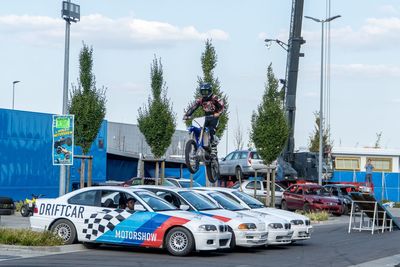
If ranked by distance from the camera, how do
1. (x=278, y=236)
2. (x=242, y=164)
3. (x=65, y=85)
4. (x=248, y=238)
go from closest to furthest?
(x=248, y=238), (x=278, y=236), (x=65, y=85), (x=242, y=164)

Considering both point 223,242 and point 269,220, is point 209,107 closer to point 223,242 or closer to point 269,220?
point 269,220

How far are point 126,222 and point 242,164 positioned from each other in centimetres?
2290

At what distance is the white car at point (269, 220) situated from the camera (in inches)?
810

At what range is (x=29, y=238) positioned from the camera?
18.3 m

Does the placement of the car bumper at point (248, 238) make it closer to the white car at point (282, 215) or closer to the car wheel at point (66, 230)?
the white car at point (282, 215)

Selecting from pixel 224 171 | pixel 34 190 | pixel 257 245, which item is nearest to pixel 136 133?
pixel 224 171

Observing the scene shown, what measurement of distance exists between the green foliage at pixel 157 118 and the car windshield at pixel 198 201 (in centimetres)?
1270

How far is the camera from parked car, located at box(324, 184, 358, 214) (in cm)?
3791

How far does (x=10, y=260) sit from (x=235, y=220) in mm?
5613

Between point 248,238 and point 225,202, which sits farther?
point 225,202

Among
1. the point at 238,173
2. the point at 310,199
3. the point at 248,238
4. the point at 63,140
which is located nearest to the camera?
the point at 248,238

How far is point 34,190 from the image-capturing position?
1432 inches

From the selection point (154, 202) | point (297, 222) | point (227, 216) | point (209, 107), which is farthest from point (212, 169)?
point (154, 202)

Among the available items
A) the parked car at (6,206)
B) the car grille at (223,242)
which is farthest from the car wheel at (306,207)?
the car grille at (223,242)
